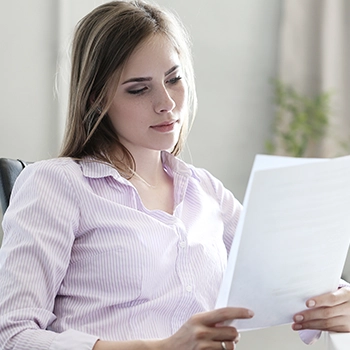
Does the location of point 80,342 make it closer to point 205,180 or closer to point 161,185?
point 161,185

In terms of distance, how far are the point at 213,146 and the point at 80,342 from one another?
159cm

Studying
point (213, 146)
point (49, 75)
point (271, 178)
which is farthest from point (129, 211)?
point (213, 146)

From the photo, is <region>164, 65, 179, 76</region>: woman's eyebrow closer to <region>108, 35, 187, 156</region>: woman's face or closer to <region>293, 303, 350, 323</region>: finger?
<region>108, 35, 187, 156</region>: woman's face

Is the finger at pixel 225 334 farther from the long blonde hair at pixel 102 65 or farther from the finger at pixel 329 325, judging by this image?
the long blonde hair at pixel 102 65

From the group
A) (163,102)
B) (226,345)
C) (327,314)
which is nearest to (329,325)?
(327,314)

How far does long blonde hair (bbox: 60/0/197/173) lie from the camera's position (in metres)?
1.32

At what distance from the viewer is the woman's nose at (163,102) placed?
1.31 meters

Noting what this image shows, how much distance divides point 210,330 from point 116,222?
359mm

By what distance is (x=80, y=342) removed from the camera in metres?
1.05

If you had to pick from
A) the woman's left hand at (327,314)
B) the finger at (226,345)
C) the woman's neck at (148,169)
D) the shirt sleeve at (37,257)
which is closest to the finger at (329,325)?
the woman's left hand at (327,314)

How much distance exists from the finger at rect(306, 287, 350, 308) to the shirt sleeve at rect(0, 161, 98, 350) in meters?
0.37

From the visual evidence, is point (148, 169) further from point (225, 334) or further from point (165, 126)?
point (225, 334)

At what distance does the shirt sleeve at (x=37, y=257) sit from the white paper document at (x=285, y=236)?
0.29 m

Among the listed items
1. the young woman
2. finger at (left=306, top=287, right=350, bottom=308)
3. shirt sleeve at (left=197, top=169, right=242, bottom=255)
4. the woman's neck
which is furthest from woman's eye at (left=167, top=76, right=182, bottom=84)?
finger at (left=306, top=287, right=350, bottom=308)
